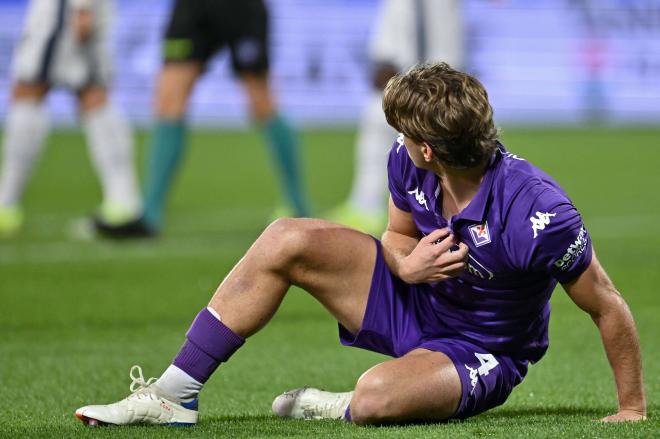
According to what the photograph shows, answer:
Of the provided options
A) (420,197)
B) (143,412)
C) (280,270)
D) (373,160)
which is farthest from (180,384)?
(373,160)

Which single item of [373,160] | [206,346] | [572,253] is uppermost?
[572,253]

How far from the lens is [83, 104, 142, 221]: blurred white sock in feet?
32.7

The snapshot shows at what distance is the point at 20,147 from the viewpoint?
991 centimetres

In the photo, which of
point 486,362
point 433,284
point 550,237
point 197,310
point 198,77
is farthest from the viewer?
point 198,77

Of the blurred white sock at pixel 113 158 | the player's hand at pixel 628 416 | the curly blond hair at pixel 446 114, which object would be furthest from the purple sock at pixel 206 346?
the blurred white sock at pixel 113 158

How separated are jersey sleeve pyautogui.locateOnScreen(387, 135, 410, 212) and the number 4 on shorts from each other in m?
0.50

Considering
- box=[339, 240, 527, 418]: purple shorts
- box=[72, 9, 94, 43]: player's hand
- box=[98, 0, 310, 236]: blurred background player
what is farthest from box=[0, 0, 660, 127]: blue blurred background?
box=[339, 240, 527, 418]: purple shorts

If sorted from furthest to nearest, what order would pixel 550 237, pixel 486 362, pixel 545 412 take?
1. pixel 545 412
2. pixel 486 362
3. pixel 550 237

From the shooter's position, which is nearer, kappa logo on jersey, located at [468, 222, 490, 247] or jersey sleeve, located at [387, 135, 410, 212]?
kappa logo on jersey, located at [468, 222, 490, 247]

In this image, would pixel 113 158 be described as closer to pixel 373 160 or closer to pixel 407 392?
pixel 373 160

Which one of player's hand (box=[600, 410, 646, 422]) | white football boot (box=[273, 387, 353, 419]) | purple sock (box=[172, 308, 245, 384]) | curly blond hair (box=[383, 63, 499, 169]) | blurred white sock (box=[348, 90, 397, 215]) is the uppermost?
curly blond hair (box=[383, 63, 499, 169])

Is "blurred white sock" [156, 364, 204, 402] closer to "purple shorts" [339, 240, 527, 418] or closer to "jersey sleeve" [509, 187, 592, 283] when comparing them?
"purple shorts" [339, 240, 527, 418]

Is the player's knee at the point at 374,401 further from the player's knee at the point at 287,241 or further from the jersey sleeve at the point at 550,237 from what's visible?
the jersey sleeve at the point at 550,237

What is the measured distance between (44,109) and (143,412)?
6.30 meters
